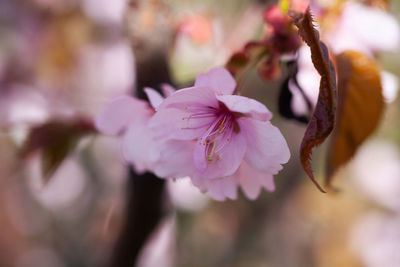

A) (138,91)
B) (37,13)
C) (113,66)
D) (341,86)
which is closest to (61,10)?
(37,13)

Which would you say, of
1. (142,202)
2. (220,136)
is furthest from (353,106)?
(142,202)

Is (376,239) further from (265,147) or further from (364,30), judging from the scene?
(265,147)

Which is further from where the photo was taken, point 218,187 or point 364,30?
point 364,30

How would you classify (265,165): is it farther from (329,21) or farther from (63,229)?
(63,229)

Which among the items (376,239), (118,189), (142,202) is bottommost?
(376,239)

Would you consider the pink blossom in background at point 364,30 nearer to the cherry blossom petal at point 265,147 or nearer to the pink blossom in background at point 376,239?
the cherry blossom petal at point 265,147

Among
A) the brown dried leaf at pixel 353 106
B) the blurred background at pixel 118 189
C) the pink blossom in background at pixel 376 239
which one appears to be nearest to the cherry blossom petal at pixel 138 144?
the brown dried leaf at pixel 353 106
